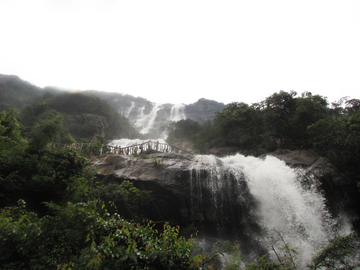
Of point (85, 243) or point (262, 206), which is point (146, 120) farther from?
point (85, 243)

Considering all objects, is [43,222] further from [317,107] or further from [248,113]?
[248,113]

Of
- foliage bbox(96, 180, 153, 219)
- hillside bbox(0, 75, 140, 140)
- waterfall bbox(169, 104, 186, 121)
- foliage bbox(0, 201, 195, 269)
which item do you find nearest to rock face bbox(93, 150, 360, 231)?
foliage bbox(96, 180, 153, 219)

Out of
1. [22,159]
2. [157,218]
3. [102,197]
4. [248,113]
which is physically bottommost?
[157,218]

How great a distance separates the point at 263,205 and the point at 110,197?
32.6 feet

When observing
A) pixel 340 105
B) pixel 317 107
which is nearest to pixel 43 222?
pixel 317 107

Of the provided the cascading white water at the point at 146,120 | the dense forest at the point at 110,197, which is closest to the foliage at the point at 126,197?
the dense forest at the point at 110,197

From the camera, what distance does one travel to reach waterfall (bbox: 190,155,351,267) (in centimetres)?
1053

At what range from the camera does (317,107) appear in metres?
18.1

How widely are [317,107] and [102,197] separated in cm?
2010

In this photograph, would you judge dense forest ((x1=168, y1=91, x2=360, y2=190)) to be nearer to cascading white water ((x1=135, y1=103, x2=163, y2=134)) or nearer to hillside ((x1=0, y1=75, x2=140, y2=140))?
hillside ((x1=0, y1=75, x2=140, y2=140))

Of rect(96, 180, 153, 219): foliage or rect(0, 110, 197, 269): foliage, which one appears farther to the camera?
rect(96, 180, 153, 219): foliage

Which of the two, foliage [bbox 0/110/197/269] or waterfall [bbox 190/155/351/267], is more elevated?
foliage [bbox 0/110/197/269]

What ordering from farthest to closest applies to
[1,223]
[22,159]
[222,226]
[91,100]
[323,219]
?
[91,100] → [222,226] → [323,219] → [22,159] → [1,223]

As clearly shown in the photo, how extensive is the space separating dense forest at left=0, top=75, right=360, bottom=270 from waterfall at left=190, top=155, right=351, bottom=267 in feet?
4.58
